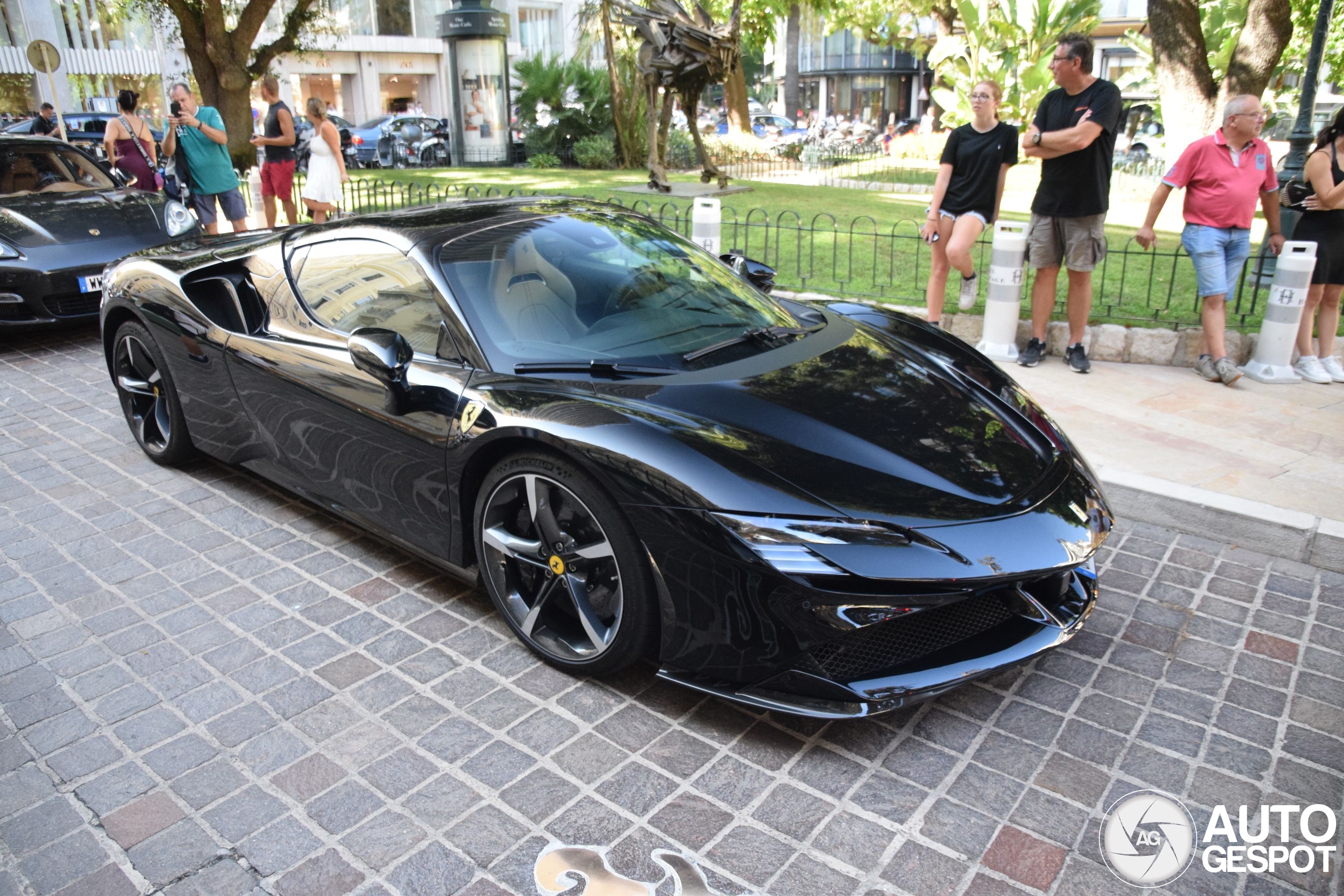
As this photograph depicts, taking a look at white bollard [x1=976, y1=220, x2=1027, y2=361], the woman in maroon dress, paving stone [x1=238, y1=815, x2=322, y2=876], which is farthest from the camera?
the woman in maroon dress

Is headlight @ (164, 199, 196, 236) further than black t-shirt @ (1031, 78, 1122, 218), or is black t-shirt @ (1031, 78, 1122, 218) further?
headlight @ (164, 199, 196, 236)

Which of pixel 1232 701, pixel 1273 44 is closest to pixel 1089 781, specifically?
pixel 1232 701

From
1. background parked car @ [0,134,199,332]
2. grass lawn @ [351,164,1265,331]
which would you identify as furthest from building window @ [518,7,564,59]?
background parked car @ [0,134,199,332]

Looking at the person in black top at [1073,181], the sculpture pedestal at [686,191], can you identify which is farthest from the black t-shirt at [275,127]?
the person in black top at [1073,181]

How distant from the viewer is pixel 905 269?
A: 30.6ft

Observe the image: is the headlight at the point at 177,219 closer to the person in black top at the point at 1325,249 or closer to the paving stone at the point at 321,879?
the paving stone at the point at 321,879

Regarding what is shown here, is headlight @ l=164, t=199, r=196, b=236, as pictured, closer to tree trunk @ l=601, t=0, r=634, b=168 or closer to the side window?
the side window

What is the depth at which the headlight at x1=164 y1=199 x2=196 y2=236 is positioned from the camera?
25.9 feet

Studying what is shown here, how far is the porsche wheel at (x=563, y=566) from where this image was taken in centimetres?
281

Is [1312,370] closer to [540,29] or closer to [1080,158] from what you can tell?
[1080,158]

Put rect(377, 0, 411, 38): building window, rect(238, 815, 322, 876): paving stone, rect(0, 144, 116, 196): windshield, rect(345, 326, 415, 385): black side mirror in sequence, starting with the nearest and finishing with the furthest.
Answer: rect(238, 815, 322, 876): paving stone → rect(345, 326, 415, 385): black side mirror → rect(0, 144, 116, 196): windshield → rect(377, 0, 411, 38): building window

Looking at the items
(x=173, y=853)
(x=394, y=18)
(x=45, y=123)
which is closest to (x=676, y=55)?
(x=45, y=123)

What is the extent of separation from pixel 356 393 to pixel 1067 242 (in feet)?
16.1

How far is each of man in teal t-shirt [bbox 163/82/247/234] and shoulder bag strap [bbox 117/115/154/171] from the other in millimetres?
793
